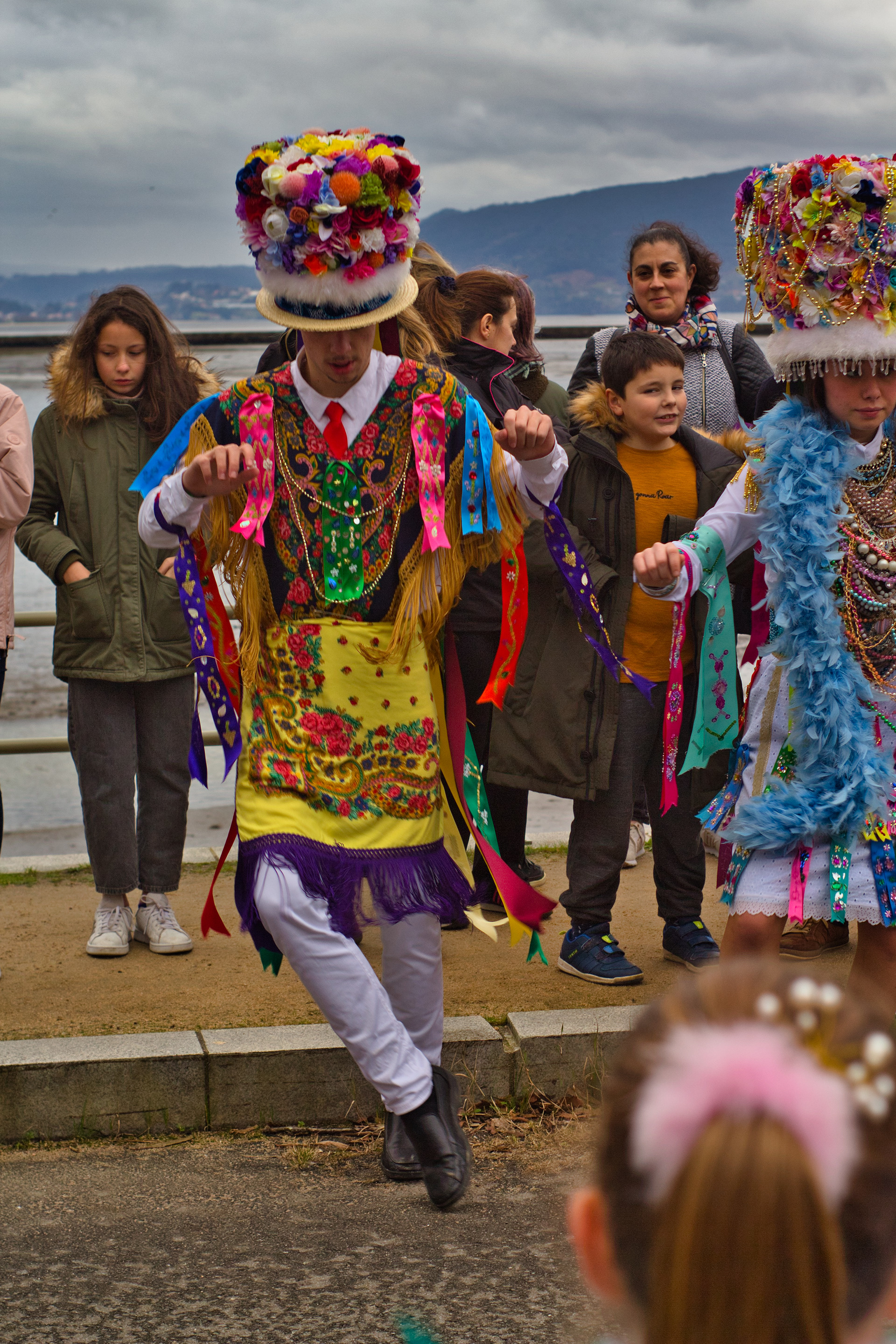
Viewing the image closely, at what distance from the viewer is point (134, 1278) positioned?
2857 mm

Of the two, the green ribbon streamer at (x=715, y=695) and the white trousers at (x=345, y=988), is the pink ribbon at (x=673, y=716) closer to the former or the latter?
the green ribbon streamer at (x=715, y=695)

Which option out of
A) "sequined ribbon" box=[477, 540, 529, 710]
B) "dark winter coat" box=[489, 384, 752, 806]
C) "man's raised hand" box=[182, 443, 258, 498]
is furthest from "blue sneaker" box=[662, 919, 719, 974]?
"man's raised hand" box=[182, 443, 258, 498]

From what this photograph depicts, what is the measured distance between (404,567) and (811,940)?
6.67 feet

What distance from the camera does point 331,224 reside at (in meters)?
3.18

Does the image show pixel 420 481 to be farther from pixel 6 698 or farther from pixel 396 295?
pixel 6 698

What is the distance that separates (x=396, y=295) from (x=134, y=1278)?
2.09 metres

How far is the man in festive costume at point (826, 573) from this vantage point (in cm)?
330

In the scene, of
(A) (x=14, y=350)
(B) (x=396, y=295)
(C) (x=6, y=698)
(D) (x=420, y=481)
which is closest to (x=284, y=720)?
(D) (x=420, y=481)

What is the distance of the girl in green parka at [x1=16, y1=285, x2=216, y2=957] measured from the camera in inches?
175

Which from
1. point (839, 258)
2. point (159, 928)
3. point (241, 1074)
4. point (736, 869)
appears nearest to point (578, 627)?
point (736, 869)

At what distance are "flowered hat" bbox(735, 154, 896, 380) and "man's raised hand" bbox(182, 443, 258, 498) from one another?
1264 mm

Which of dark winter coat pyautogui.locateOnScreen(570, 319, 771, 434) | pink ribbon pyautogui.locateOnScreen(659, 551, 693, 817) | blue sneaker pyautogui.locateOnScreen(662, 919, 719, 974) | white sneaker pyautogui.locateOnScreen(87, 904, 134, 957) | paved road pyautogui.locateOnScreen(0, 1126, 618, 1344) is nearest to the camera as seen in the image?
paved road pyautogui.locateOnScreen(0, 1126, 618, 1344)

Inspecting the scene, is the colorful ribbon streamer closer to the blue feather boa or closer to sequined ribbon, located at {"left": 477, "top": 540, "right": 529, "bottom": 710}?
sequined ribbon, located at {"left": 477, "top": 540, "right": 529, "bottom": 710}

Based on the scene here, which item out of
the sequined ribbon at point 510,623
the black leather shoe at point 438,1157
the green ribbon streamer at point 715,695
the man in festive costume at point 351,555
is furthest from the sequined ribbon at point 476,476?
the black leather shoe at point 438,1157
